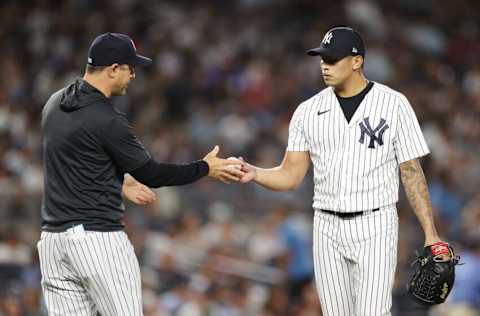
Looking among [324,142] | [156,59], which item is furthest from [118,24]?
[324,142]

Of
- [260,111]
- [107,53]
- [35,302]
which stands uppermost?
[107,53]

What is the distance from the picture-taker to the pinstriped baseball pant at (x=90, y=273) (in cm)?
592

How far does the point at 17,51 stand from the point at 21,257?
578 cm

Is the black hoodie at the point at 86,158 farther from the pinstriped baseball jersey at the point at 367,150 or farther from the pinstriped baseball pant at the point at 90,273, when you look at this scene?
the pinstriped baseball jersey at the point at 367,150

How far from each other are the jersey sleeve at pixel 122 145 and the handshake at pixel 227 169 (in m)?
0.59

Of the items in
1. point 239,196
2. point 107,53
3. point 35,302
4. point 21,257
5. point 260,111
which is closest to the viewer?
point 107,53

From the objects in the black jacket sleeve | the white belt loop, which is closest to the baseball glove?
the black jacket sleeve

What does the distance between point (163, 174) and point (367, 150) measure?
114 centimetres

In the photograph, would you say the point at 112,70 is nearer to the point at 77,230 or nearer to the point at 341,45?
the point at 77,230

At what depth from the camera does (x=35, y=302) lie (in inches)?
393

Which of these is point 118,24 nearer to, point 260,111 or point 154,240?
point 260,111

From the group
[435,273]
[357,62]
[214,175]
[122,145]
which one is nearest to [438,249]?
[435,273]

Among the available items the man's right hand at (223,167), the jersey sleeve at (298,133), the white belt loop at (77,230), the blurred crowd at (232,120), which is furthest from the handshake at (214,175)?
the blurred crowd at (232,120)

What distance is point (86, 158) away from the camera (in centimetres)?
591
